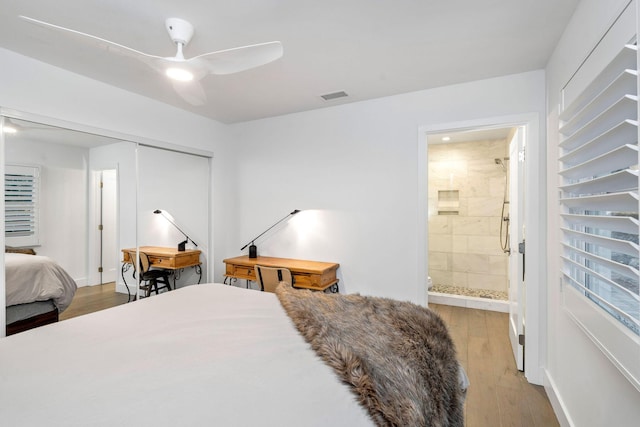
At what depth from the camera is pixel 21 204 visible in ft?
7.43

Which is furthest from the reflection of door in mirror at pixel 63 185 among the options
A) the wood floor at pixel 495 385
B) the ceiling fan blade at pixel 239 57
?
the wood floor at pixel 495 385

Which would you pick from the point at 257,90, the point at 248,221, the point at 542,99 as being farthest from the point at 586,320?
the point at 248,221

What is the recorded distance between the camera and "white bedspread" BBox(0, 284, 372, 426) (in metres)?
0.92

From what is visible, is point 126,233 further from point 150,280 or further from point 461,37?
point 461,37

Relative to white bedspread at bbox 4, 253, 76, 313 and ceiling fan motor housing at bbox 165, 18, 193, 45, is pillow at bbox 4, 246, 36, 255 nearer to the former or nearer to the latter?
white bedspread at bbox 4, 253, 76, 313

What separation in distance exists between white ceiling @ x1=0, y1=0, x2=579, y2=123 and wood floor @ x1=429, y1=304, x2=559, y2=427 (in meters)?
2.44

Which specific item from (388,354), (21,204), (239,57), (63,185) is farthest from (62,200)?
(388,354)

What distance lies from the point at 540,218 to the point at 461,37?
4.81 feet

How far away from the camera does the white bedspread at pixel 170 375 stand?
924 mm

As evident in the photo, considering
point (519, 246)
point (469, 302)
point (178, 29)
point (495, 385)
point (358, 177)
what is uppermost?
point (178, 29)

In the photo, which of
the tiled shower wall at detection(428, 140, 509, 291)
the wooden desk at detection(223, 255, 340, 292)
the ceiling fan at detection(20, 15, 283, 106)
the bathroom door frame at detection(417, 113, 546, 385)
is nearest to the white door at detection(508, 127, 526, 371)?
the bathroom door frame at detection(417, 113, 546, 385)

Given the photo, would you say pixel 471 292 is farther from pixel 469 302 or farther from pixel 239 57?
pixel 239 57

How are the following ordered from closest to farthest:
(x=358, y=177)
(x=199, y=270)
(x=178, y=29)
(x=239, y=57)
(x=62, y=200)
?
(x=239, y=57) < (x=178, y=29) < (x=62, y=200) < (x=358, y=177) < (x=199, y=270)

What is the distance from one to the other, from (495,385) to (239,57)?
2886 millimetres
